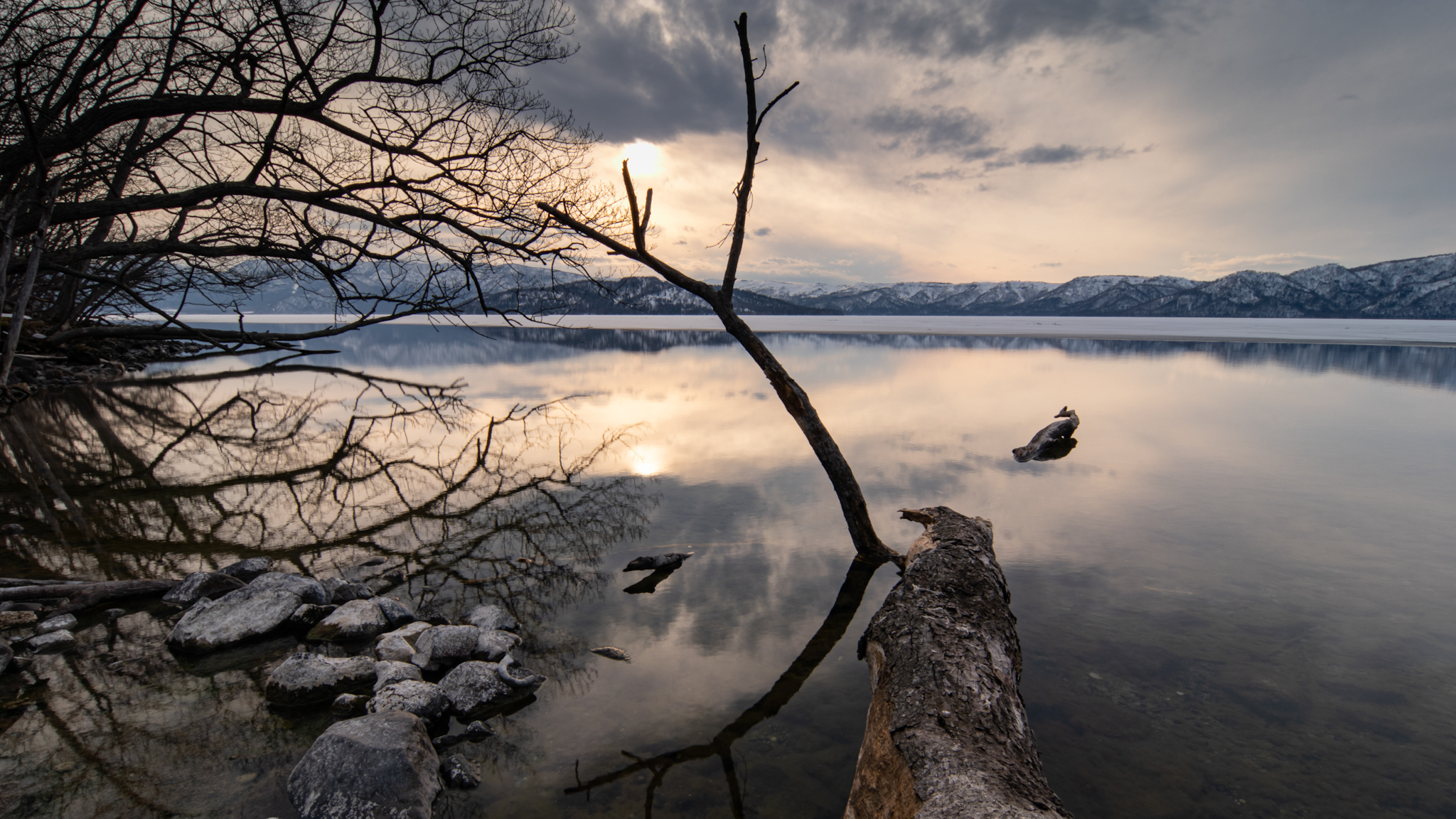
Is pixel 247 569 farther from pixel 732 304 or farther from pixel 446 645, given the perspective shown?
pixel 732 304

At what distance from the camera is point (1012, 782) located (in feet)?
8.91

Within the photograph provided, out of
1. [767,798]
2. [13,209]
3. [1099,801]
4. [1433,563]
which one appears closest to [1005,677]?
[1099,801]

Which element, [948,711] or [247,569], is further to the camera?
[247,569]

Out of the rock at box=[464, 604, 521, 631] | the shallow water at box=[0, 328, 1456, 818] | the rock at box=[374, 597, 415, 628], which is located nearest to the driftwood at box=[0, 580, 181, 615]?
the shallow water at box=[0, 328, 1456, 818]

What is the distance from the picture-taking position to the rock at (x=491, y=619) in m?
5.26

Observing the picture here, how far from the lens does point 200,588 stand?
19.0 feet

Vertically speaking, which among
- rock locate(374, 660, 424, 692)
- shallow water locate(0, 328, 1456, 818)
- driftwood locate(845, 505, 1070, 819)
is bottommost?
shallow water locate(0, 328, 1456, 818)

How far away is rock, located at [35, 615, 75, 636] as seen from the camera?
5016mm

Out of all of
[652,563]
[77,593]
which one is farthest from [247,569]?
[652,563]

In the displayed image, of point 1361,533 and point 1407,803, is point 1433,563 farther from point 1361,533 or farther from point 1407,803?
point 1407,803

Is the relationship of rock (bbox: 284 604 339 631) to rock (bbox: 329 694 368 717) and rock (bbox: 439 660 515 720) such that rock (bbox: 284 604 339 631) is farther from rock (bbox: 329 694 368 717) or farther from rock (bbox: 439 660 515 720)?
rock (bbox: 439 660 515 720)

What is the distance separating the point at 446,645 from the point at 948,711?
384 cm

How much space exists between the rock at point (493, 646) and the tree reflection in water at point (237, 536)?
0.23 m

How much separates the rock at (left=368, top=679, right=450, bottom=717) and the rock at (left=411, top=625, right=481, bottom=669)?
0.57m
